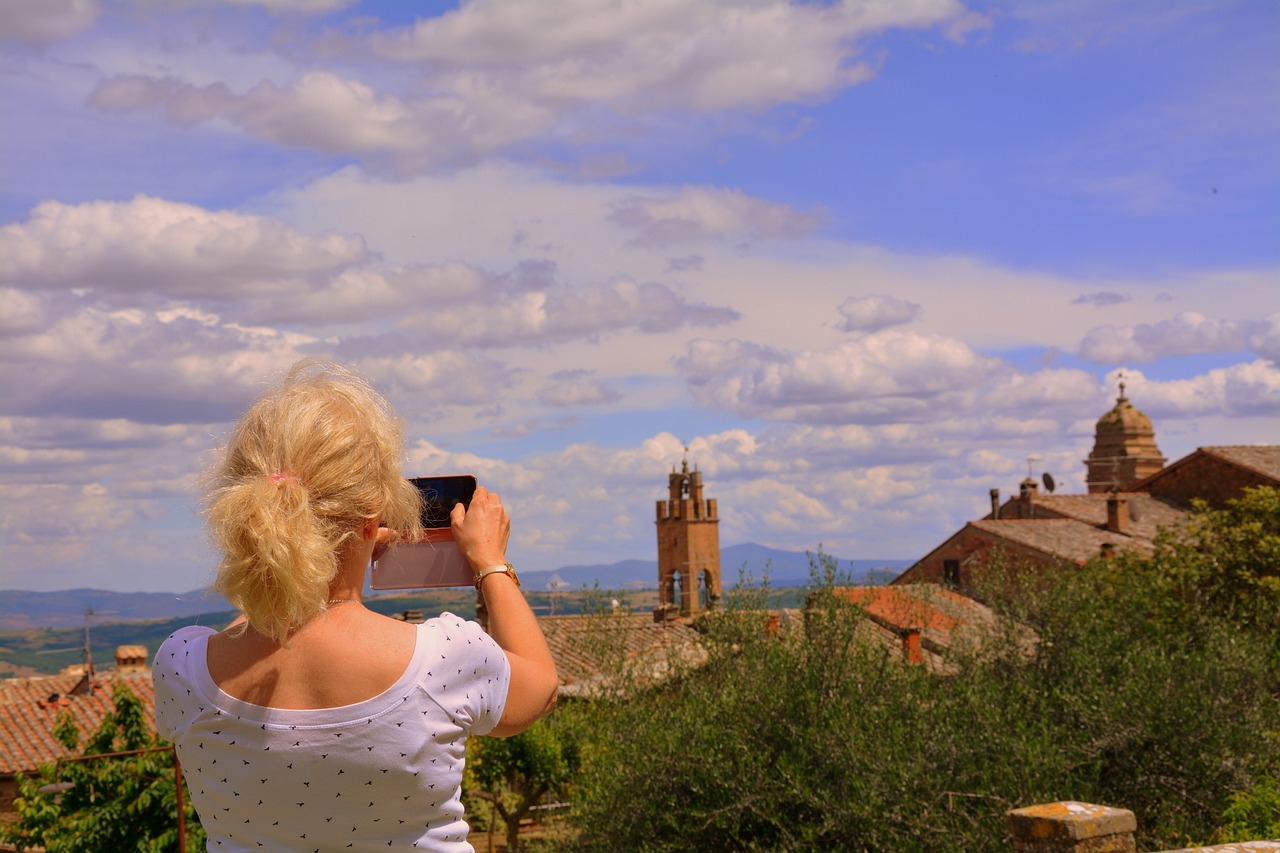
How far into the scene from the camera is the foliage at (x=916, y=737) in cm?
1288

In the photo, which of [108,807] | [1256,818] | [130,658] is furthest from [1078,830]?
[130,658]

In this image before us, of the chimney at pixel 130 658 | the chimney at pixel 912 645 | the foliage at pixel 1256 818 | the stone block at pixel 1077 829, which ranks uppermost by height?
the stone block at pixel 1077 829

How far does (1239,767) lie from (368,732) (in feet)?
47.8

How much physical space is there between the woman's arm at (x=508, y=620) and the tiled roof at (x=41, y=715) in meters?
20.4

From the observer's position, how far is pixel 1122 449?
64000 millimetres

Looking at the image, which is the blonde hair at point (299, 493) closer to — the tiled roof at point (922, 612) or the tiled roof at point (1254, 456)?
the tiled roof at point (922, 612)

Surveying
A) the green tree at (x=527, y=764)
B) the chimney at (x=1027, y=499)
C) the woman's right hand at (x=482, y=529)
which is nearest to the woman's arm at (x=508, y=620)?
the woman's right hand at (x=482, y=529)

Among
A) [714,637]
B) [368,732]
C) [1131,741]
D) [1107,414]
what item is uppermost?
[1107,414]

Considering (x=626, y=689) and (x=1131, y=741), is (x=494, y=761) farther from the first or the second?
(x=1131, y=741)

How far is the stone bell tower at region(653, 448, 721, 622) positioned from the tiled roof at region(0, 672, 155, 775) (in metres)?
20.5

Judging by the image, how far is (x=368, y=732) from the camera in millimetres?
1889

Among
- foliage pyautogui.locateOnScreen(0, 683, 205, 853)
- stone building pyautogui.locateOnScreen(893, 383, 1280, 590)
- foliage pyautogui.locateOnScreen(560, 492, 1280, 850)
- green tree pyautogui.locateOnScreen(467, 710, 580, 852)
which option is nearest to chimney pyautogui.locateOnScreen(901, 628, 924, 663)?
foliage pyautogui.locateOnScreen(560, 492, 1280, 850)

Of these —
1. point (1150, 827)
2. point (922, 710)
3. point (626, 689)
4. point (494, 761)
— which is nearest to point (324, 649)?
point (922, 710)

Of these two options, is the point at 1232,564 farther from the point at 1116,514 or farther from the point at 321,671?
the point at 321,671
